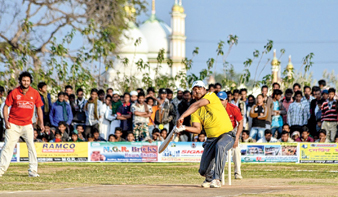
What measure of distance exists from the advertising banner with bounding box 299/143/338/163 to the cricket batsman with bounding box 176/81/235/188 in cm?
924

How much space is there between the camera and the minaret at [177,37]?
3521 inches

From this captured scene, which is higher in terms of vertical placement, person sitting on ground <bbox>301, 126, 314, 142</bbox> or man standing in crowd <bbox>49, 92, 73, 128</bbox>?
man standing in crowd <bbox>49, 92, 73, 128</bbox>

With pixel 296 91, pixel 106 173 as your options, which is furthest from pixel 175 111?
pixel 106 173

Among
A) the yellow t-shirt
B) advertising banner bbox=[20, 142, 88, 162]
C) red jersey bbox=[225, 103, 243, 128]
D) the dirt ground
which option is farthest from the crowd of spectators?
the dirt ground

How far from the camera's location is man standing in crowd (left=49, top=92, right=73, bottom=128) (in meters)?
22.0

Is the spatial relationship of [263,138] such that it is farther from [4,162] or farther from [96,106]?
[4,162]

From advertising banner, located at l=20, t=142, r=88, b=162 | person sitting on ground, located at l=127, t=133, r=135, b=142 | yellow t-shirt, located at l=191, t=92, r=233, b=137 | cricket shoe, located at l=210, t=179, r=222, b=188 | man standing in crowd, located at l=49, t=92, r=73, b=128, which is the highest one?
man standing in crowd, located at l=49, t=92, r=73, b=128

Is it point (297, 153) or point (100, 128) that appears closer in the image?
point (297, 153)

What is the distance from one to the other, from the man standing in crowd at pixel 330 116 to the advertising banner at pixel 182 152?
13.5ft

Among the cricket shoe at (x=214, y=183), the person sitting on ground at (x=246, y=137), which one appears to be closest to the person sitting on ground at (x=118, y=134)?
the person sitting on ground at (x=246, y=137)

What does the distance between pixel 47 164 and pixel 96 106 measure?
9.83 ft

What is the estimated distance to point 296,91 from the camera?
71.9 feet

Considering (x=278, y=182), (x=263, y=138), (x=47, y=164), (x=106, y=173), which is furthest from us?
(x=263, y=138)

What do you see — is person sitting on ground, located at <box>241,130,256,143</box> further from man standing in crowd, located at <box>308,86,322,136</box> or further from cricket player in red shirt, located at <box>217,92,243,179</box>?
cricket player in red shirt, located at <box>217,92,243,179</box>
